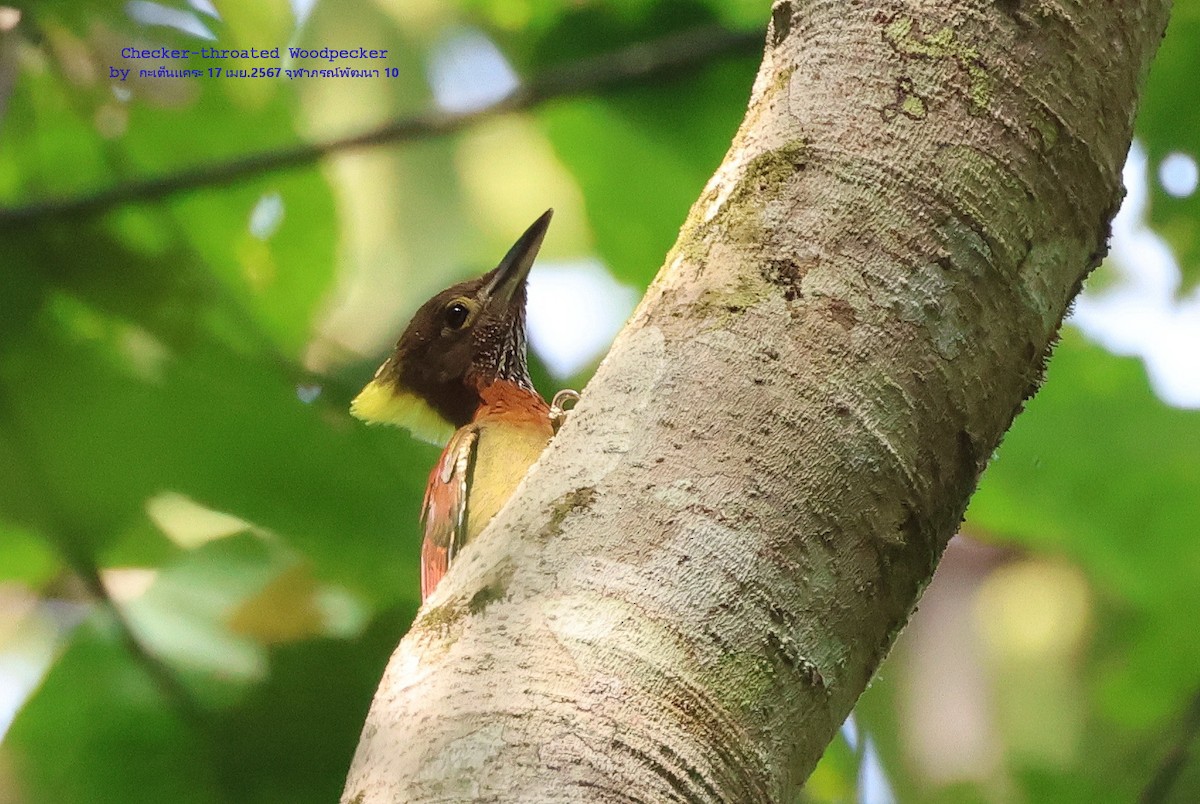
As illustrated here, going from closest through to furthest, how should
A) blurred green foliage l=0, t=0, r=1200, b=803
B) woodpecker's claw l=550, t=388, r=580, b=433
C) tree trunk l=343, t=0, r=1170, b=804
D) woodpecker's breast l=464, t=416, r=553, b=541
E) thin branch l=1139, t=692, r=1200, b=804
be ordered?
tree trunk l=343, t=0, r=1170, b=804 < woodpecker's breast l=464, t=416, r=553, b=541 < woodpecker's claw l=550, t=388, r=580, b=433 < blurred green foliage l=0, t=0, r=1200, b=803 < thin branch l=1139, t=692, r=1200, b=804

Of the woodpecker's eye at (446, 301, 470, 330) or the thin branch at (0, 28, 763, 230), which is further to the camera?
the woodpecker's eye at (446, 301, 470, 330)

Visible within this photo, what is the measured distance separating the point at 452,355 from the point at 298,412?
950 millimetres

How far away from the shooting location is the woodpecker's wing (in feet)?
12.4

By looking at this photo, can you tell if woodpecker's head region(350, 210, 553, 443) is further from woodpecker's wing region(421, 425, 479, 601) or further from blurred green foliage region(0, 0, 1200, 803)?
woodpecker's wing region(421, 425, 479, 601)

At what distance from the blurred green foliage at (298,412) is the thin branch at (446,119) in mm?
56

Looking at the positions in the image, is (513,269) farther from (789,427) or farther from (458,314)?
(789,427)

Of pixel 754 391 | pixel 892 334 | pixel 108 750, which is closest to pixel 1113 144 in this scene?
pixel 892 334

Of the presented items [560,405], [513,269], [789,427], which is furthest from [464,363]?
[789,427]

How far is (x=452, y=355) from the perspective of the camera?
5.02 meters

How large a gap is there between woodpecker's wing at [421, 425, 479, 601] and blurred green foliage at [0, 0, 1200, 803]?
397 mm

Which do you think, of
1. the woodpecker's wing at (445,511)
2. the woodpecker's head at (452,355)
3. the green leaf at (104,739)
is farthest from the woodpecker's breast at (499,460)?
the green leaf at (104,739)

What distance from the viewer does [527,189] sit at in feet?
17.9

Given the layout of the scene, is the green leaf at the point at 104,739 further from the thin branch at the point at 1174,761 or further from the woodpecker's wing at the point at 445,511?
the thin branch at the point at 1174,761

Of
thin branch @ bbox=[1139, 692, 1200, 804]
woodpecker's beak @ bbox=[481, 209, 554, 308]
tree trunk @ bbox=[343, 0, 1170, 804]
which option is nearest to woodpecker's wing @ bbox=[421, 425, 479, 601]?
woodpecker's beak @ bbox=[481, 209, 554, 308]
